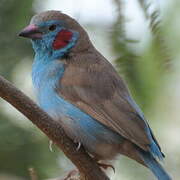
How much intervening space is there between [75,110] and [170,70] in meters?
1.61

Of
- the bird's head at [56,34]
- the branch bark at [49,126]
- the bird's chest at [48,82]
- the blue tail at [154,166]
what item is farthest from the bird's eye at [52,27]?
the blue tail at [154,166]

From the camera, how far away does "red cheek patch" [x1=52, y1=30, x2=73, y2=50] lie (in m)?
3.71

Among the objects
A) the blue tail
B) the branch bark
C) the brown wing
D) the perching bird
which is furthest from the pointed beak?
the blue tail

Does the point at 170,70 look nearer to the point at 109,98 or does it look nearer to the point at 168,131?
the point at 109,98

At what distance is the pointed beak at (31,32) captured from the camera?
3299mm

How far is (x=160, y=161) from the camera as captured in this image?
10.7 feet

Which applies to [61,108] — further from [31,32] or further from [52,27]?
[52,27]

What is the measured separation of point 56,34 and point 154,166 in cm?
136

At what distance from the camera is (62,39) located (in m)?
3.77

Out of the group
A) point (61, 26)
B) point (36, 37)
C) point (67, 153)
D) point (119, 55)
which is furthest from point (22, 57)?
point (119, 55)

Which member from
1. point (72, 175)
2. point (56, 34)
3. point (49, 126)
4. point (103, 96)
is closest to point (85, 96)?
point (103, 96)

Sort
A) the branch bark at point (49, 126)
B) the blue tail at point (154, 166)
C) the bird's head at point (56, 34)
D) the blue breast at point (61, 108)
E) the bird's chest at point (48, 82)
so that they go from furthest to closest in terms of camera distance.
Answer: the bird's head at point (56, 34), the bird's chest at point (48, 82), the blue breast at point (61, 108), the blue tail at point (154, 166), the branch bark at point (49, 126)

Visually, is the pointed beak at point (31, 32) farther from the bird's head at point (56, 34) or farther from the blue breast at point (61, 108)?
the blue breast at point (61, 108)

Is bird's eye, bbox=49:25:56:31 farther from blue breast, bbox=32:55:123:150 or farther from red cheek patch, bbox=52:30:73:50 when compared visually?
blue breast, bbox=32:55:123:150
